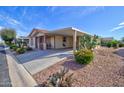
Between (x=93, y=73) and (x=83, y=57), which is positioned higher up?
(x=83, y=57)


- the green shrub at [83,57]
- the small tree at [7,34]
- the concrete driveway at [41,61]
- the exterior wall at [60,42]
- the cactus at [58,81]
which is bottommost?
the cactus at [58,81]

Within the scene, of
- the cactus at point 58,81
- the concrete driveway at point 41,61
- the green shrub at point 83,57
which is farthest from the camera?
the concrete driveway at point 41,61

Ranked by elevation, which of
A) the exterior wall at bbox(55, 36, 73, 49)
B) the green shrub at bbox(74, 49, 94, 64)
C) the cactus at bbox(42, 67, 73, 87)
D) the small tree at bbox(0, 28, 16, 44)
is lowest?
the cactus at bbox(42, 67, 73, 87)

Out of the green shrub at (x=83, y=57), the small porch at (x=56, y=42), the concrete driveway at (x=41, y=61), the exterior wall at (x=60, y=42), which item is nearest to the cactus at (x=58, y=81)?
the concrete driveway at (x=41, y=61)

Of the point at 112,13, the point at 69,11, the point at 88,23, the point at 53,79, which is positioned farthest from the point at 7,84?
the point at 112,13

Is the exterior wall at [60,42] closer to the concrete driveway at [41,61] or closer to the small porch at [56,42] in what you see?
the small porch at [56,42]

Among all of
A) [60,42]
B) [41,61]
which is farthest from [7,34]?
[41,61]

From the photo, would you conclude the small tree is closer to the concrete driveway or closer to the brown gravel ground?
the concrete driveway

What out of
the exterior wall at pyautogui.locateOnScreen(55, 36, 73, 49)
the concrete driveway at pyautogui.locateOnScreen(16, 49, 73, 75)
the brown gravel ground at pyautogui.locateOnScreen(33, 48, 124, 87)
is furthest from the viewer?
the exterior wall at pyautogui.locateOnScreen(55, 36, 73, 49)

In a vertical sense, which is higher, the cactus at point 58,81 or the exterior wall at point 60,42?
the exterior wall at point 60,42

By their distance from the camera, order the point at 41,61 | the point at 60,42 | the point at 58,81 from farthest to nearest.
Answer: the point at 60,42
the point at 41,61
the point at 58,81

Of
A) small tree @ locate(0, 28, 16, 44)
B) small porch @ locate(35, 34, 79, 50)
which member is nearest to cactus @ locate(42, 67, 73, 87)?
small porch @ locate(35, 34, 79, 50)

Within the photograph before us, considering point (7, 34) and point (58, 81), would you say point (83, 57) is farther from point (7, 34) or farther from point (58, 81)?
point (7, 34)
